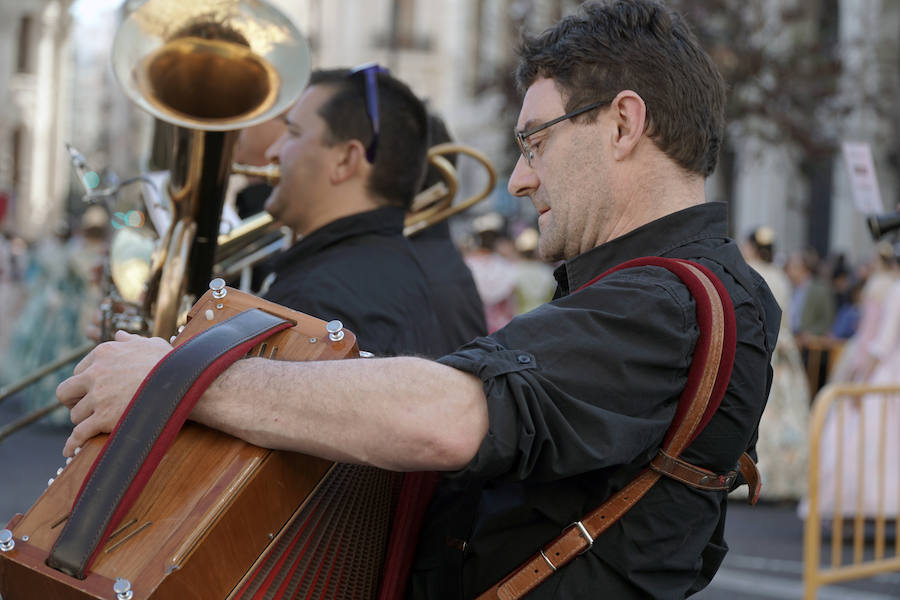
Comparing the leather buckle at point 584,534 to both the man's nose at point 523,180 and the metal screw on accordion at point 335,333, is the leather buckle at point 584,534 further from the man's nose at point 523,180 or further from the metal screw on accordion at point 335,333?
the man's nose at point 523,180

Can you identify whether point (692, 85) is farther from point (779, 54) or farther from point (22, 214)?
point (22, 214)

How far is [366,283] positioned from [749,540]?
195 inches

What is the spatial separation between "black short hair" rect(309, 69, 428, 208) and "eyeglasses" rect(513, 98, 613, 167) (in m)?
1.20

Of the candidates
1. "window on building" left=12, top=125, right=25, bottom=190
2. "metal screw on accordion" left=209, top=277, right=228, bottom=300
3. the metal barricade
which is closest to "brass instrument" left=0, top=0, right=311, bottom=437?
"metal screw on accordion" left=209, top=277, right=228, bottom=300

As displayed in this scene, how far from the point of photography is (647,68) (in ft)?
6.17

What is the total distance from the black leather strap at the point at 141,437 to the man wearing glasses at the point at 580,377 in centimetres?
4

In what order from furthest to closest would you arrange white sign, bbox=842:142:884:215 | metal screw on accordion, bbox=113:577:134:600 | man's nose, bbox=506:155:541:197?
white sign, bbox=842:142:884:215 → man's nose, bbox=506:155:541:197 → metal screw on accordion, bbox=113:577:134:600

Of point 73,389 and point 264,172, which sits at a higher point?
point 264,172

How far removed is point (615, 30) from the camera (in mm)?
1896

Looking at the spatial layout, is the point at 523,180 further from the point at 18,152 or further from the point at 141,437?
the point at 18,152

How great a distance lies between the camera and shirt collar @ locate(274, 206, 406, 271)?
299cm

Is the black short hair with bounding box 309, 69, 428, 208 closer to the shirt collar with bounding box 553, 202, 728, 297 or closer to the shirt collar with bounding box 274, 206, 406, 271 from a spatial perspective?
the shirt collar with bounding box 274, 206, 406, 271

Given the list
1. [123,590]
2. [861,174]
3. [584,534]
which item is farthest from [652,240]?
[861,174]

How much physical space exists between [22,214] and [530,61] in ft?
139
